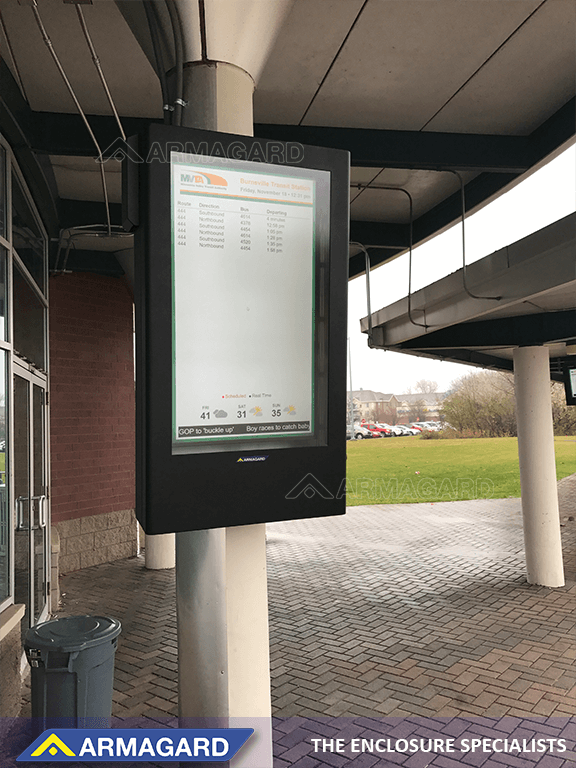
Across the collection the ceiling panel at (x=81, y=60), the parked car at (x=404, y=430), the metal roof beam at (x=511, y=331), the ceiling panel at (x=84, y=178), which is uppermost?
the ceiling panel at (x=84, y=178)

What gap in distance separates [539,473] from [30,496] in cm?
616

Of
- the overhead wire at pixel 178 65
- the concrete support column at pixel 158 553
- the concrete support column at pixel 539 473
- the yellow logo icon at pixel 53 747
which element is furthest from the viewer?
the concrete support column at pixel 158 553

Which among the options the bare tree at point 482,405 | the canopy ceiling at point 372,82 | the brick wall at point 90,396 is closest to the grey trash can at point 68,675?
the canopy ceiling at point 372,82

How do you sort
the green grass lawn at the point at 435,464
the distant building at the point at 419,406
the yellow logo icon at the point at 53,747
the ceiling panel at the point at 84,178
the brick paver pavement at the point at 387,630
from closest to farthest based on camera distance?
1. the yellow logo icon at the point at 53,747
2. the brick paver pavement at the point at 387,630
3. the ceiling panel at the point at 84,178
4. the green grass lawn at the point at 435,464
5. the distant building at the point at 419,406

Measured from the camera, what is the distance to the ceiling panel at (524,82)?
12.9 ft

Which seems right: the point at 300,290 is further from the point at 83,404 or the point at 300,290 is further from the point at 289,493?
the point at 83,404

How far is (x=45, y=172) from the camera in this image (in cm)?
A: 607

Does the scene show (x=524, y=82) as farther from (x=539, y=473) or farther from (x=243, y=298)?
(x=539, y=473)

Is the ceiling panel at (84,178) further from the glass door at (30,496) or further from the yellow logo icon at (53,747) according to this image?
the yellow logo icon at (53,747)


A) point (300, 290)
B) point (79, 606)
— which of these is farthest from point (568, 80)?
point (79, 606)

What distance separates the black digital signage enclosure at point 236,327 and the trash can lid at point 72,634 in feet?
8.77

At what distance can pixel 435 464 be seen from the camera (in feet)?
114

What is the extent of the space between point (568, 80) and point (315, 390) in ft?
12.3

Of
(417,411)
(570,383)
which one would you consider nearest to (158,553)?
(570,383)
